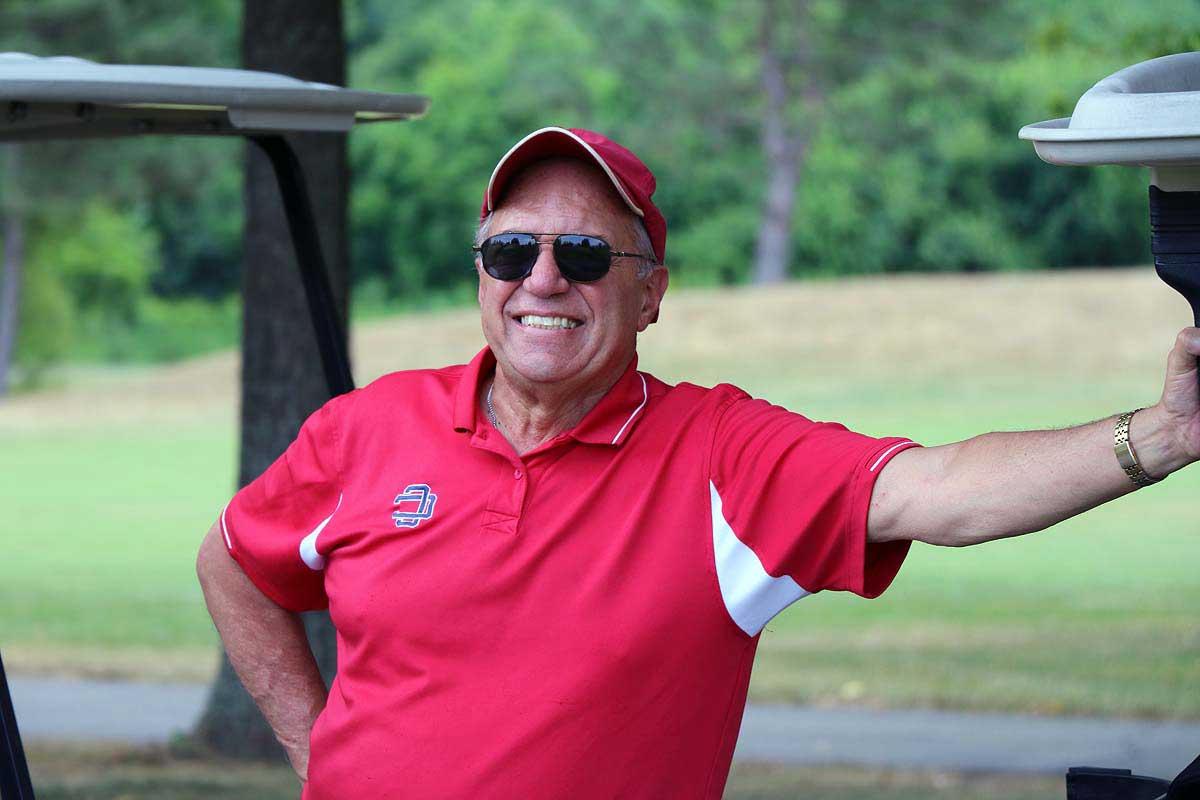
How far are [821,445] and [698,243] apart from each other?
4050cm

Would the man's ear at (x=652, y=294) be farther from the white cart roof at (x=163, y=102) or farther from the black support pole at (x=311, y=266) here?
the black support pole at (x=311, y=266)

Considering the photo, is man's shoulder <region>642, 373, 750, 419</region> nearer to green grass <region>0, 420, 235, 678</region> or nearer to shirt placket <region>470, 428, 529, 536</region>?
shirt placket <region>470, 428, 529, 536</region>

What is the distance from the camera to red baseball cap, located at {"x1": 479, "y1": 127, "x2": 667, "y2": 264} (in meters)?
2.80

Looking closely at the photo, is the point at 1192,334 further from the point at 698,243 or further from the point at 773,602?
the point at 698,243

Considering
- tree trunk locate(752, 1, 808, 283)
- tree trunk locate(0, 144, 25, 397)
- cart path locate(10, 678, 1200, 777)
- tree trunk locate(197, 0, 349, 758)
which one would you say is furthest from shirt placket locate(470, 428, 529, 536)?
tree trunk locate(752, 1, 808, 283)

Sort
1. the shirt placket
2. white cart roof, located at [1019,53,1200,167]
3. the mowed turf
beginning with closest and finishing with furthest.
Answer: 1. white cart roof, located at [1019,53,1200,167]
2. the shirt placket
3. the mowed turf

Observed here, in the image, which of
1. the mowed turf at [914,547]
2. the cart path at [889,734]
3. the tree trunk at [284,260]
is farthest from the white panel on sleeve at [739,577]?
the mowed turf at [914,547]

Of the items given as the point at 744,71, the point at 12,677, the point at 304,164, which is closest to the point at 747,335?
the point at 744,71

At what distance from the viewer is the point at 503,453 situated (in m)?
2.81

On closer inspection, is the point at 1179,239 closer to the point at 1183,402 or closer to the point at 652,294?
the point at 1183,402

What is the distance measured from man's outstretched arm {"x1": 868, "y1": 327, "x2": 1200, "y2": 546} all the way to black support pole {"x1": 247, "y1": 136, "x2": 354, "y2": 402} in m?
1.56

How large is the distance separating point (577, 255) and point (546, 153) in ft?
0.57

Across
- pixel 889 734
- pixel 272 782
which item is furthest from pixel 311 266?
pixel 889 734

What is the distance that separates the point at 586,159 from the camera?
286cm
